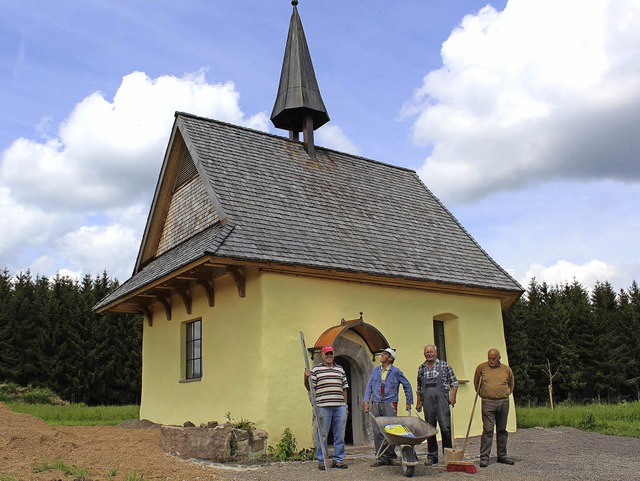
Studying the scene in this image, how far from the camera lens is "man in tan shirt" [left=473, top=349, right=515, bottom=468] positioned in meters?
9.47

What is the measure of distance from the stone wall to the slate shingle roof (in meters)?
2.95

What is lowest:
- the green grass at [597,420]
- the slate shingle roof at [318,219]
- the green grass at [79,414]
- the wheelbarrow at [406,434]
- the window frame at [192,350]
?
the green grass at [597,420]

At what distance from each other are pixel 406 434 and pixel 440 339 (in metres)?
6.71

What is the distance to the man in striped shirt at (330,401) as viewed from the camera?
929cm

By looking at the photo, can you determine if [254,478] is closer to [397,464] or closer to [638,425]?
[397,464]

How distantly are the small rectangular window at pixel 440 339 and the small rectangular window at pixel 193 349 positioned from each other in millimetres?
5442

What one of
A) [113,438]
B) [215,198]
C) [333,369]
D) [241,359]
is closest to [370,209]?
[215,198]

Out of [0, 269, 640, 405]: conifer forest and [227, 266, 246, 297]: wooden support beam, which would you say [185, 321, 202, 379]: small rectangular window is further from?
[0, 269, 640, 405]: conifer forest

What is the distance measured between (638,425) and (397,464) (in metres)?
8.48

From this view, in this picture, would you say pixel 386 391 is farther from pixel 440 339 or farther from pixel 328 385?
pixel 440 339

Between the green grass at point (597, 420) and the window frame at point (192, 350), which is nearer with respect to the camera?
the window frame at point (192, 350)

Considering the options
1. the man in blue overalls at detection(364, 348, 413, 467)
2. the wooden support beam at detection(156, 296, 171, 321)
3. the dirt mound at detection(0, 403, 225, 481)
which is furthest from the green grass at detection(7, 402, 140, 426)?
the man in blue overalls at detection(364, 348, 413, 467)

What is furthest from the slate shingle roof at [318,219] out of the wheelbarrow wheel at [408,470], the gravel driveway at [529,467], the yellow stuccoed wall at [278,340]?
the wheelbarrow wheel at [408,470]

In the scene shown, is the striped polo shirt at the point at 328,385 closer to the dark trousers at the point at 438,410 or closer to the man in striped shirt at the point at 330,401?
the man in striped shirt at the point at 330,401
